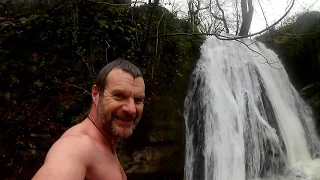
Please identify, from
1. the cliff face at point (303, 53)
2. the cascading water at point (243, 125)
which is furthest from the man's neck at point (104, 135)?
the cliff face at point (303, 53)

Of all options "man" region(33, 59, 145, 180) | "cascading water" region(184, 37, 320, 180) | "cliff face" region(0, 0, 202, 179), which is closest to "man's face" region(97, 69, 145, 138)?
"man" region(33, 59, 145, 180)

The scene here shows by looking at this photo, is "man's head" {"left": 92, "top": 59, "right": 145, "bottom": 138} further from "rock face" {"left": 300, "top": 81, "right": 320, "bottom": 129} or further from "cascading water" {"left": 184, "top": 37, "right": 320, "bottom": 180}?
"rock face" {"left": 300, "top": 81, "right": 320, "bottom": 129}

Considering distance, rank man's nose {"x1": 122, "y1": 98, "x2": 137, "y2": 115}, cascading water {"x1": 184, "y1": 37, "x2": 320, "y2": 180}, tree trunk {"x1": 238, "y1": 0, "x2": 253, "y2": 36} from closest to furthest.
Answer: man's nose {"x1": 122, "y1": 98, "x2": 137, "y2": 115} → cascading water {"x1": 184, "y1": 37, "x2": 320, "y2": 180} → tree trunk {"x1": 238, "y1": 0, "x2": 253, "y2": 36}

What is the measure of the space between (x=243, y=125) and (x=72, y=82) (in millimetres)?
4104

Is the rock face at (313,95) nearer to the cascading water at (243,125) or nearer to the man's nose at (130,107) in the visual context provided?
the cascading water at (243,125)

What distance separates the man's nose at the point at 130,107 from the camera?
55.1 inches

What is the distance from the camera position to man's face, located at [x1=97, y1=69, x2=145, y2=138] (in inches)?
55.2

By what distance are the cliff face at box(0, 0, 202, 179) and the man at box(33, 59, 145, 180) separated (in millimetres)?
4727

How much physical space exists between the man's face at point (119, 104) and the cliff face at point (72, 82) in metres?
4.77

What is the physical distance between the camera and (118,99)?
1410 mm

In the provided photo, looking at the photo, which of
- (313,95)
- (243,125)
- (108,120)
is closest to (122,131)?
(108,120)

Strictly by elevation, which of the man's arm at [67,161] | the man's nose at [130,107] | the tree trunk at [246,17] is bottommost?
the man's arm at [67,161]

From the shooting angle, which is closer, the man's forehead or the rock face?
the man's forehead

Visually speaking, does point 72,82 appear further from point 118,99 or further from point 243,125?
point 118,99
